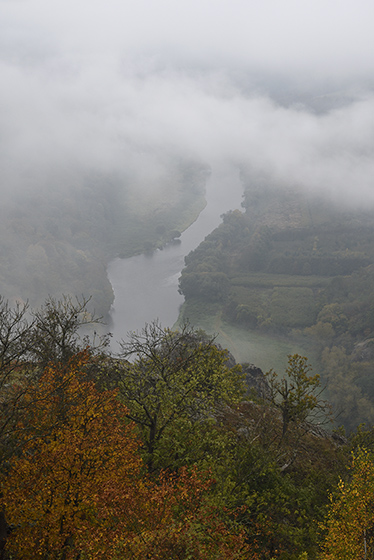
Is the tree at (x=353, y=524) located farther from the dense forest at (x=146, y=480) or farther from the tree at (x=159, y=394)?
the tree at (x=159, y=394)

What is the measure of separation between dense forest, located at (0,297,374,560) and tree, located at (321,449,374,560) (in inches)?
3.1

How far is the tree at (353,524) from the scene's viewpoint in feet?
59.6

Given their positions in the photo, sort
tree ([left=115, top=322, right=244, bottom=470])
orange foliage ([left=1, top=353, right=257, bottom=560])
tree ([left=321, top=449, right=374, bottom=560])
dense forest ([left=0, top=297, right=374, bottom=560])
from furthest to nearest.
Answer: tree ([left=115, top=322, right=244, bottom=470]) → tree ([left=321, top=449, right=374, bottom=560]) → dense forest ([left=0, top=297, right=374, bottom=560]) → orange foliage ([left=1, top=353, right=257, bottom=560])

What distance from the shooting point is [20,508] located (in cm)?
1502

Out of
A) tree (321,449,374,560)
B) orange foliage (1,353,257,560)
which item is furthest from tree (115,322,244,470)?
tree (321,449,374,560)

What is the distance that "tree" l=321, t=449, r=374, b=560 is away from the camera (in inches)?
715

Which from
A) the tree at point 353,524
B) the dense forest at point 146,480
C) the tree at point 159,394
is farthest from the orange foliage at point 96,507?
the tree at point 353,524

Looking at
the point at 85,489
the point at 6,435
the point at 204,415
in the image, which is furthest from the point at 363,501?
the point at 6,435

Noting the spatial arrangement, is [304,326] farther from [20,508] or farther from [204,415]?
[20,508]

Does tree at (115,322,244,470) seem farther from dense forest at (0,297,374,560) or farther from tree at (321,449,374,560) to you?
tree at (321,449,374,560)

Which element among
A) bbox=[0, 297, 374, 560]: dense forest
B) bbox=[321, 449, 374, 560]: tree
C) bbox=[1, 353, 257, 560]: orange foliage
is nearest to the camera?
bbox=[1, 353, 257, 560]: orange foliage

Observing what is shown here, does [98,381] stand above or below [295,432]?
above

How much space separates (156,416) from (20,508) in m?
9.49

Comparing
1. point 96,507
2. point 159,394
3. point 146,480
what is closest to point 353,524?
point 146,480
